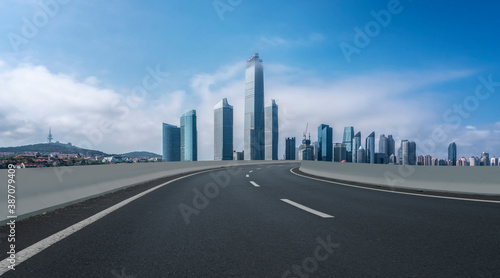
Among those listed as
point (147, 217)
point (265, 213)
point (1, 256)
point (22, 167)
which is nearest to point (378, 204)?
point (265, 213)

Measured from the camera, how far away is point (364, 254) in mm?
3555

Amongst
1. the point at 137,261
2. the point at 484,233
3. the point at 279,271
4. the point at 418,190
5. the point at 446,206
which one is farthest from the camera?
the point at 418,190

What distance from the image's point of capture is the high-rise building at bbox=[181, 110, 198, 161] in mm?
137750

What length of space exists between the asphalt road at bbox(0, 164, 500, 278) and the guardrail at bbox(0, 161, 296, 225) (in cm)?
40

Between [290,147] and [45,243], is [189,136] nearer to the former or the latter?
[290,147]

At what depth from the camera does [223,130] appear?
168875mm

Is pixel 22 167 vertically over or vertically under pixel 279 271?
over

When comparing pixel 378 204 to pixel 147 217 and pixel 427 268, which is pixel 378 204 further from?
pixel 147 217

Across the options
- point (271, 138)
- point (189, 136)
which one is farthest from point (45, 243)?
point (271, 138)

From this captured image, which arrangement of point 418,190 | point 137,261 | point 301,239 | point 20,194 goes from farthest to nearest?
point 418,190 < point 20,194 < point 301,239 < point 137,261

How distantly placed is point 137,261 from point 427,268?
2.91m

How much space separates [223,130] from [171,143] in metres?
65.3

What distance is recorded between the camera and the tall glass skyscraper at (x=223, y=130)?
15662 centimetres

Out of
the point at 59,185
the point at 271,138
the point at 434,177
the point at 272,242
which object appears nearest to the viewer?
the point at 272,242
